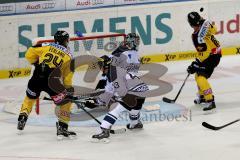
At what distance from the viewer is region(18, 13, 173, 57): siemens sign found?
12.0 m

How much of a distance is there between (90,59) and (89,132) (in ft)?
6.87

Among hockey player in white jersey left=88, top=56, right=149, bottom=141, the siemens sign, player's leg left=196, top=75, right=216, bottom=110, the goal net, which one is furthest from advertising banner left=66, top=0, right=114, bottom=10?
hockey player in white jersey left=88, top=56, right=149, bottom=141

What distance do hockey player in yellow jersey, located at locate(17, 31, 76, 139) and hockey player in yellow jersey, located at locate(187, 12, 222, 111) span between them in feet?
7.08

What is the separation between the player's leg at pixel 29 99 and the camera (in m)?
8.34

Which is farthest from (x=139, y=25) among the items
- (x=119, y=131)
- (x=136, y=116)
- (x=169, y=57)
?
(x=119, y=131)

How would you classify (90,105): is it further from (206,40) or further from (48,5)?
(48,5)

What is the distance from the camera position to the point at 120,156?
7.61 metres

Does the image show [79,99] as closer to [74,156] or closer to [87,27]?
[74,156]

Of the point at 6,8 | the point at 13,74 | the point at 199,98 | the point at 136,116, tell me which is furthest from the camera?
the point at 13,74

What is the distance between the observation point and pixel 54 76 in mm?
8320

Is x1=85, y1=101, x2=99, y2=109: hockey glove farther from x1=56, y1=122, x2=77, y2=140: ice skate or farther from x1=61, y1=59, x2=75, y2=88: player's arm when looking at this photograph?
x1=56, y1=122, x2=77, y2=140: ice skate

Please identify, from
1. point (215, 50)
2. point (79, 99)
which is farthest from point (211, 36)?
point (79, 99)

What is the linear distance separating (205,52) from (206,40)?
0.17 meters

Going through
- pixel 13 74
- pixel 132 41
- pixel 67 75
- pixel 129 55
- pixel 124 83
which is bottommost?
pixel 13 74
